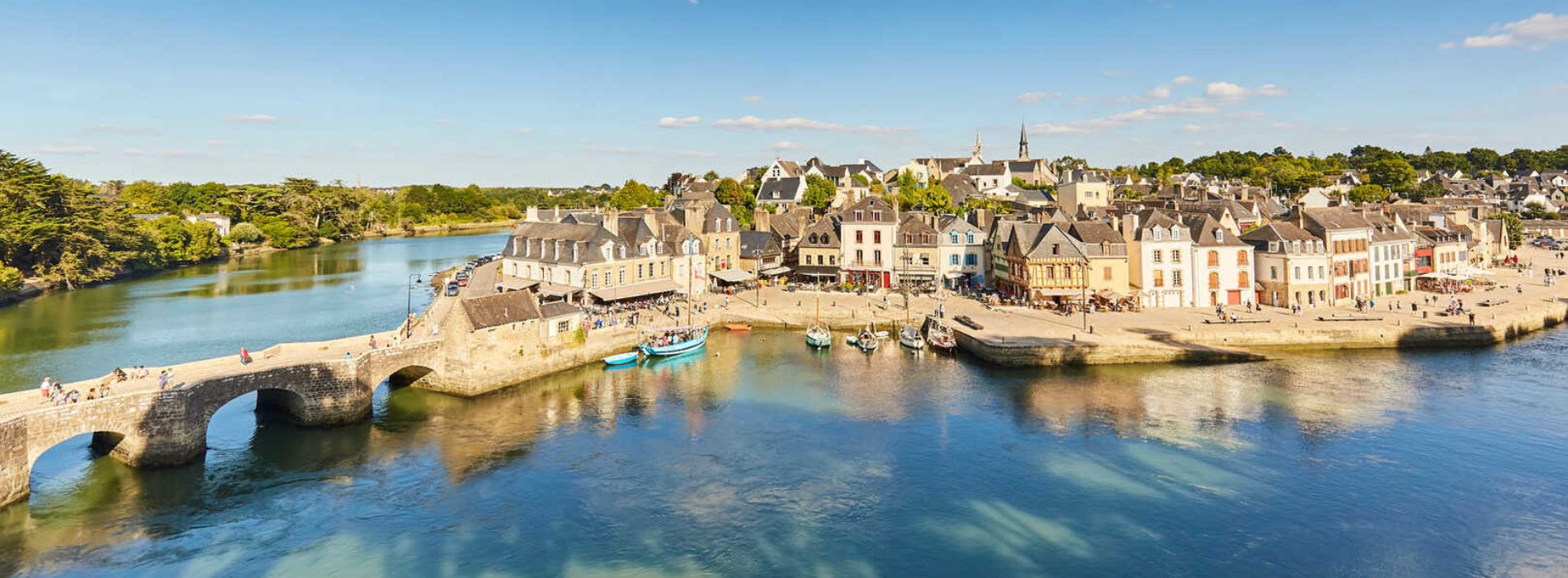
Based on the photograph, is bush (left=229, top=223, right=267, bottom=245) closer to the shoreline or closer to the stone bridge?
the shoreline

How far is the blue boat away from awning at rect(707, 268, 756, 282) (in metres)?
13.3

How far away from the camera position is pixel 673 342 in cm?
4322

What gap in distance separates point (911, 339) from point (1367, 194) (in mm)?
85959

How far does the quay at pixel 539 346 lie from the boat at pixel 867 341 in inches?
162

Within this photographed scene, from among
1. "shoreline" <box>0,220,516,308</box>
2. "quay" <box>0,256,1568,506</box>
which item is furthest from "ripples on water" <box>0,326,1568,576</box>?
"shoreline" <box>0,220,516,308</box>

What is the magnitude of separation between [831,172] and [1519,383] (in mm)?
78209

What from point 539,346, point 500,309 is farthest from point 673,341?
point 500,309

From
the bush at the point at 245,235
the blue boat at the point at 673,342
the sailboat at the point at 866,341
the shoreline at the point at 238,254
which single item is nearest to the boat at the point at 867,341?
the sailboat at the point at 866,341

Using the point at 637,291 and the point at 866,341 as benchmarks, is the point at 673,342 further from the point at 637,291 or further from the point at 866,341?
the point at 866,341

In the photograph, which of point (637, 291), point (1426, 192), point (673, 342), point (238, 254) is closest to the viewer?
point (673, 342)

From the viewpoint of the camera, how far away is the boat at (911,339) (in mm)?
44250

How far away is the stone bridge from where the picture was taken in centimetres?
2234

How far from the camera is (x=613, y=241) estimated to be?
50531mm

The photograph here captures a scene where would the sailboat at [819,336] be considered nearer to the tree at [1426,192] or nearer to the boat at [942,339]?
the boat at [942,339]
